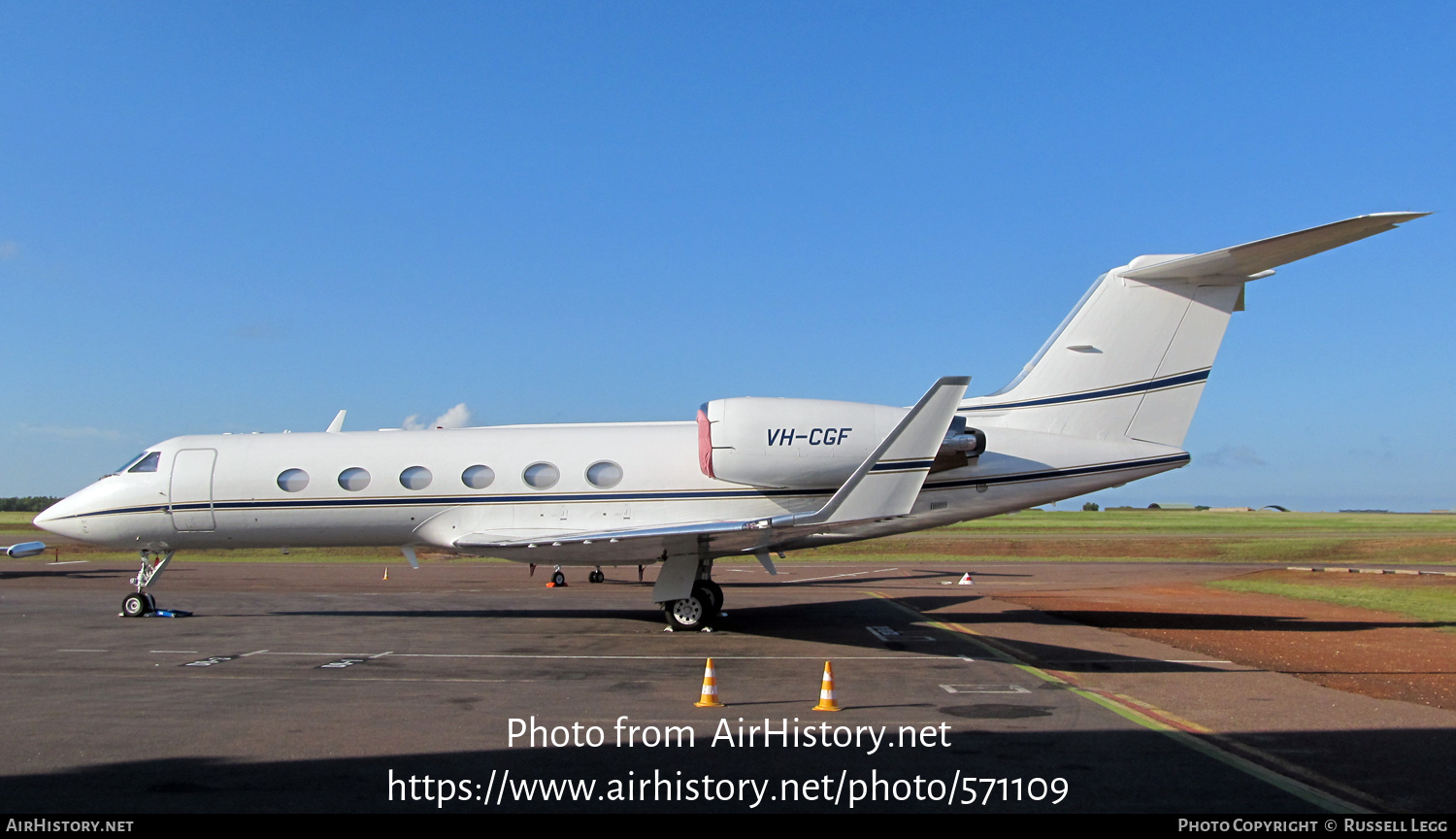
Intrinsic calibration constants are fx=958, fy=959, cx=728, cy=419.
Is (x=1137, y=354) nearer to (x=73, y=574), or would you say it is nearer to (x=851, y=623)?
(x=851, y=623)

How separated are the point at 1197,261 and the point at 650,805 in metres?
12.3

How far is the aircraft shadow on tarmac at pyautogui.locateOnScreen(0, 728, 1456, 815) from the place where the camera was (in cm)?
605

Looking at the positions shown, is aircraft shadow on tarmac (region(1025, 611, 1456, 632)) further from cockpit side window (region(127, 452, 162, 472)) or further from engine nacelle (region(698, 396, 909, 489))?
cockpit side window (region(127, 452, 162, 472))

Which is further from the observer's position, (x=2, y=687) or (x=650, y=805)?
(x=2, y=687)

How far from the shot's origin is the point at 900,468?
460 inches

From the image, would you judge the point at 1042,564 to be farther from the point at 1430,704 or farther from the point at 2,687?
the point at 2,687

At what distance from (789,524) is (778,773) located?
555 centimetres

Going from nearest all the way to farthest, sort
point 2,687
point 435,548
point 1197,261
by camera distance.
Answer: point 2,687
point 1197,261
point 435,548

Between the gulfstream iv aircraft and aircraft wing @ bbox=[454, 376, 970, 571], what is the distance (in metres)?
0.07

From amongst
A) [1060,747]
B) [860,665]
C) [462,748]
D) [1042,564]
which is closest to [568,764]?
[462,748]

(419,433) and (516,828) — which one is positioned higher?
(419,433)

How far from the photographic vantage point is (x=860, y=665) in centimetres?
1199

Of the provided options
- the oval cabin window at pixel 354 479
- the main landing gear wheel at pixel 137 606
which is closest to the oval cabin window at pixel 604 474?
the oval cabin window at pixel 354 479

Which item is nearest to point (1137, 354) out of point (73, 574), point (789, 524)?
point (789, 524)
